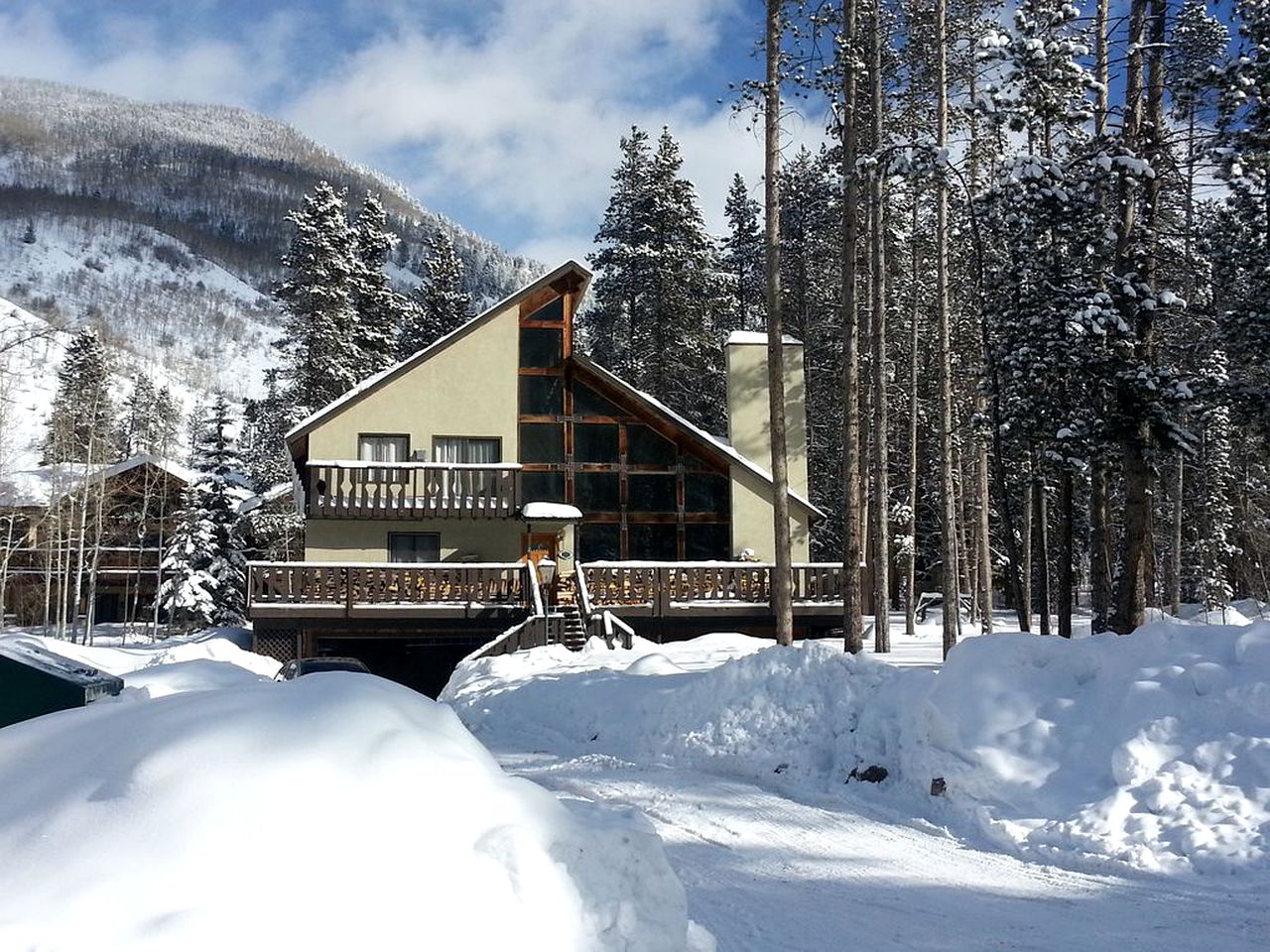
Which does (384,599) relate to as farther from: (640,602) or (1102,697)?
(1102,697)

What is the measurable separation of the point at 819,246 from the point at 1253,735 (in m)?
29.9

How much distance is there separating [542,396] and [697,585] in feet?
23.3

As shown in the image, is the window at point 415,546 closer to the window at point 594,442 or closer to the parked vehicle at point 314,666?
the window at point 594,442

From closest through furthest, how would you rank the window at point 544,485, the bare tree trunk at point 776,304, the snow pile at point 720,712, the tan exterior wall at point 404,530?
1. the snow pile at point 720,712
2. the bare tree trunk at point 776,304
3. the tan exterior wall at point 404,530
4. the window at point 544,485

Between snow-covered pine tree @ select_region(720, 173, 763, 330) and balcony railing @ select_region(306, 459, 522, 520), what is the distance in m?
21.2

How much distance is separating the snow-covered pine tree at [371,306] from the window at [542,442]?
10310 millimetres

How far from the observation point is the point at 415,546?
2462 cm

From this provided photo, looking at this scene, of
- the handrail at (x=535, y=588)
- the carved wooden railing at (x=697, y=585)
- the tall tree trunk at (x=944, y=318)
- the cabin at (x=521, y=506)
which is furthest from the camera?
the carved wooden railing at (x=697, y=585)

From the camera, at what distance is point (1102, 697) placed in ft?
28.0

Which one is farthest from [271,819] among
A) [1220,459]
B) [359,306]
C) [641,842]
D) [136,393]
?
[136,393]

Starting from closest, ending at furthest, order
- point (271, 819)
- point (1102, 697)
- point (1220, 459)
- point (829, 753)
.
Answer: point (271, 819)
point (1102, 697)
point (829, 753)
point (1220, 459)

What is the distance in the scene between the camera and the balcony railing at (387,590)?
69.3ft

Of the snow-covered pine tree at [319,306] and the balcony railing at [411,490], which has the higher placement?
the snow-covered pine tree at [319,306]

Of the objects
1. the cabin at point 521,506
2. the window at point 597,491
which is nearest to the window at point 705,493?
the cabin at point 521,506
